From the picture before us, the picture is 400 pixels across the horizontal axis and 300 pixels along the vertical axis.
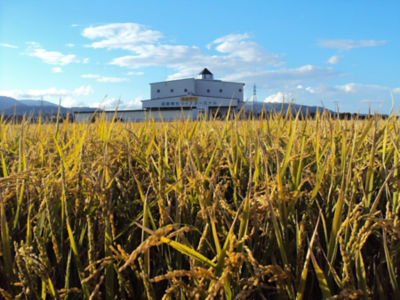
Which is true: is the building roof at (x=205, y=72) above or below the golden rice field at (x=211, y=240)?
above

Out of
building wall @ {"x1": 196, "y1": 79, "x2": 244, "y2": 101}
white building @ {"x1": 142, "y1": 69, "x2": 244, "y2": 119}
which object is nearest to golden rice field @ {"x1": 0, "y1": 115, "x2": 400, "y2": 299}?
white building @ {"x1": 142, "y1": 69, "x2": 244, "y2": 119}

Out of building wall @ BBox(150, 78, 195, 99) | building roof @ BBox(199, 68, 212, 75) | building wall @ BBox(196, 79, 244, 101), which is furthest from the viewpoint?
building roof @ BBox(199, 68, 212, 75)

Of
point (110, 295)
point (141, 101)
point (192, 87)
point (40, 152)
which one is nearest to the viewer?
point (110, 295)

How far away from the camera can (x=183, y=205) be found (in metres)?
0.83

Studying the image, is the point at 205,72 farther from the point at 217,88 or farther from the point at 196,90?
the point at 196,90

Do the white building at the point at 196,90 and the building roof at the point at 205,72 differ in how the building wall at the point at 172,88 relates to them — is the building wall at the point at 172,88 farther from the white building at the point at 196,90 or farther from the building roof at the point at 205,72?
the building roof at the point at 205,72

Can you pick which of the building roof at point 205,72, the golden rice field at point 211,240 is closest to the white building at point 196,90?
the building roof at point 205,72

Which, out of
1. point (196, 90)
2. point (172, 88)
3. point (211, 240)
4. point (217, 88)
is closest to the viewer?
point (211, 240)

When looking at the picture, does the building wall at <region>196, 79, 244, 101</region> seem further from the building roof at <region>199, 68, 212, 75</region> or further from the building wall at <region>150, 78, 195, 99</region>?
the building roof at <region>199, 68, 212, 75</region>

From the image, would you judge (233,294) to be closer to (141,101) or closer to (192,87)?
(192,87)

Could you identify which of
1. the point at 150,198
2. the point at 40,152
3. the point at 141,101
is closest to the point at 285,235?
the point at 150,198

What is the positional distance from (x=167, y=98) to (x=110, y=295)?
1990 inches

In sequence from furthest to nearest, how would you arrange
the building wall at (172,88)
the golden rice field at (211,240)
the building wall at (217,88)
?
the building wall at (217,88)
the building wall at (172,88)
the golden rice field at (211,240)

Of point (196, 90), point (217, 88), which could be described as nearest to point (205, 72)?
point (217, 88)
